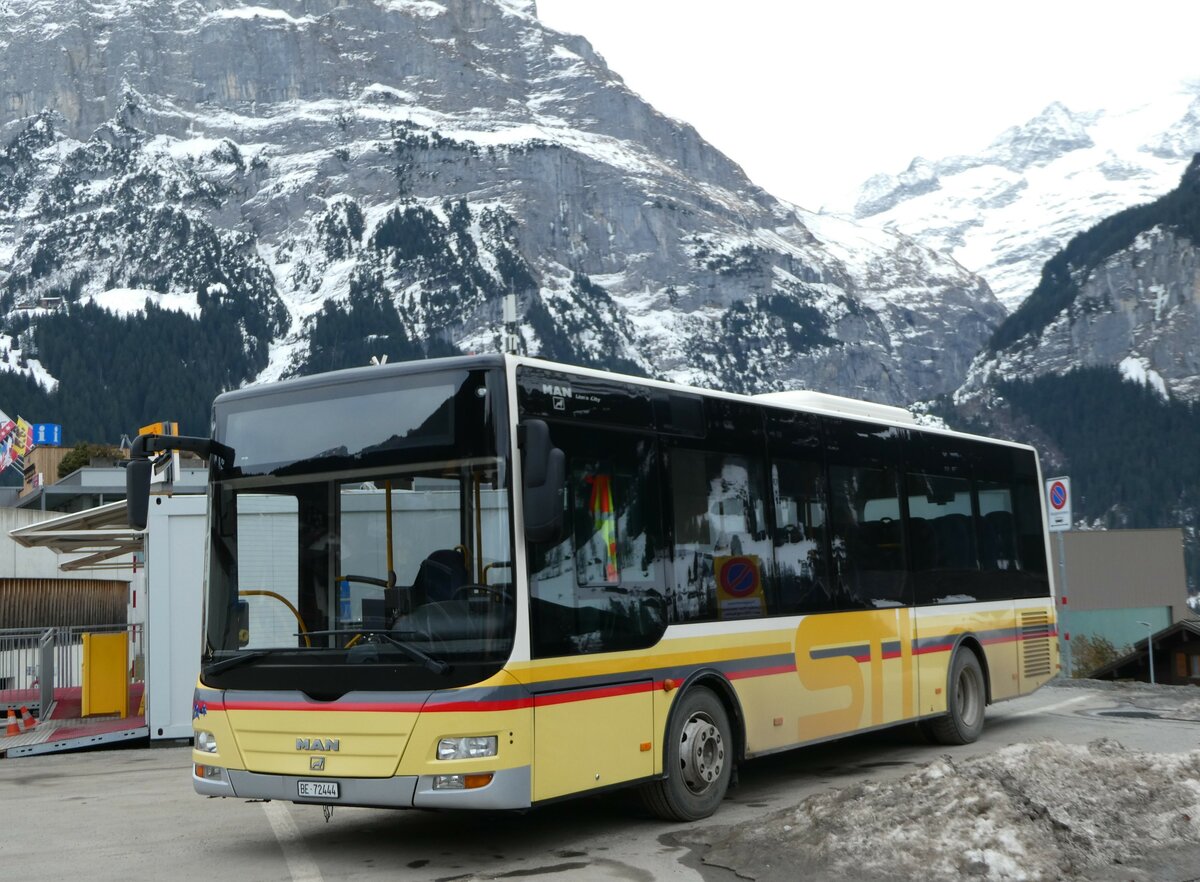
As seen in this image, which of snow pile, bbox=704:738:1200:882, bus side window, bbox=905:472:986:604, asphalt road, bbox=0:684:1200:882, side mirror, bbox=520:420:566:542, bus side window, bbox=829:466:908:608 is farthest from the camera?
bus side window, bbox=905:472:986:604

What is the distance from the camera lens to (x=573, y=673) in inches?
323

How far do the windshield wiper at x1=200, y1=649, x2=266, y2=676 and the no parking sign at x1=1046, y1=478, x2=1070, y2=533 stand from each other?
47.4ft

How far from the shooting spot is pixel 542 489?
7.67m

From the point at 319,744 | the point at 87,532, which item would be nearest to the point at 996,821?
the point at 319,744

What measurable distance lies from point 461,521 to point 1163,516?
178286mm

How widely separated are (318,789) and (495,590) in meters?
1.50

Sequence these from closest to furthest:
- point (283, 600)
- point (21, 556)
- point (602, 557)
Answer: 1. point (283, 600)
2. point (602, 557)
3. point (21, 556)

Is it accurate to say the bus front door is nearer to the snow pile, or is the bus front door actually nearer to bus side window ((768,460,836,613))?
the snow pile

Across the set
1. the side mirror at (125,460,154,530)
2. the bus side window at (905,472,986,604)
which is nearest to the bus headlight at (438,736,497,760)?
the side mirror at (125,460,154,530)

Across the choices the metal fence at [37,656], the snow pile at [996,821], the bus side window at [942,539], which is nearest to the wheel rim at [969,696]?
the bus side window at [942,539]

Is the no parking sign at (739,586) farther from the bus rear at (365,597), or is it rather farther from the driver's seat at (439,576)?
the driver's seat at (439,576)

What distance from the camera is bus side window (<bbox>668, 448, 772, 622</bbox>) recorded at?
927 centimetres

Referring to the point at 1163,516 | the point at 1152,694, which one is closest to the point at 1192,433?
the point at 1163,516

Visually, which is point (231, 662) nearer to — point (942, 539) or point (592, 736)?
point (592, 736)
